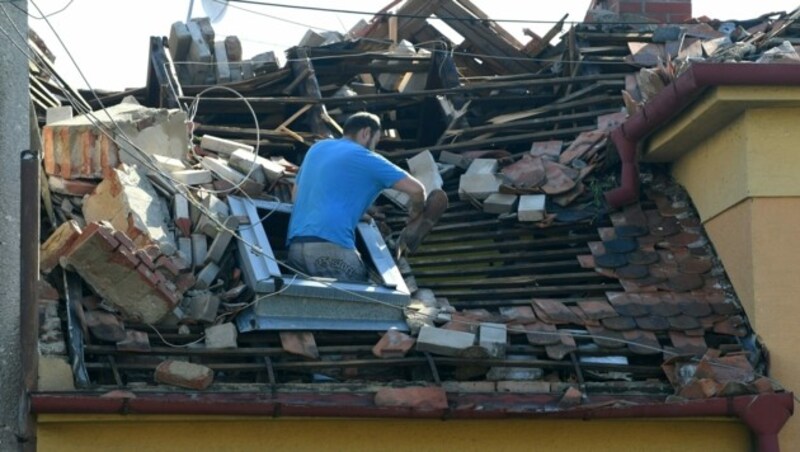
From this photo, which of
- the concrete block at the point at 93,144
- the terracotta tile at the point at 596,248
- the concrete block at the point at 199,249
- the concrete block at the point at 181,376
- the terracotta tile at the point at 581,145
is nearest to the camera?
the concrete block at the point at 181,376

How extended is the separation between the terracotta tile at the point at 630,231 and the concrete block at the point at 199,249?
9.24 feet

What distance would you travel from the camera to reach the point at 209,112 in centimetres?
1206

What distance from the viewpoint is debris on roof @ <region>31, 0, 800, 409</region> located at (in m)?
8.81

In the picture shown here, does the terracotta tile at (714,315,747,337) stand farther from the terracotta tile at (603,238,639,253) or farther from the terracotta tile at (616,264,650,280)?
the terracotta tile at (603,238,639,253)

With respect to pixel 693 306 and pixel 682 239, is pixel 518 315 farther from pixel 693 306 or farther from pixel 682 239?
pixel 682 239

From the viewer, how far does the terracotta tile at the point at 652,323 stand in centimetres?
951

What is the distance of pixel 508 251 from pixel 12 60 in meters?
3.89

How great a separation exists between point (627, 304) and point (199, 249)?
269 cm

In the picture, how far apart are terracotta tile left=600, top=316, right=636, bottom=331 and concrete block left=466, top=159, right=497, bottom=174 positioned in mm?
1982

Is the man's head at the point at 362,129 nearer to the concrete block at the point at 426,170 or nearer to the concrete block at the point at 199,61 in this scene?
the concrete block at the point at 426,170

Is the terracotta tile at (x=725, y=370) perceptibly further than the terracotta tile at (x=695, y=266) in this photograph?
No

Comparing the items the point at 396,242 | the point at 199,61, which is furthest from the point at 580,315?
the point at 199,61

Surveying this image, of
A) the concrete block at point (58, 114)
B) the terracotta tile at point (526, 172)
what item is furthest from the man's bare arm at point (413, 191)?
the concrete block at point (58, 114)

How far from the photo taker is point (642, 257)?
33.4 feet
